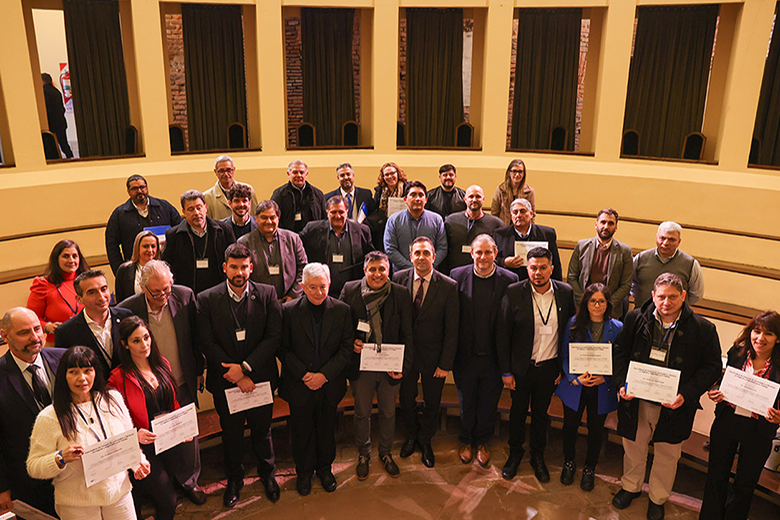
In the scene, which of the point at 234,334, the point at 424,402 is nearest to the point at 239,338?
the point at 234,334

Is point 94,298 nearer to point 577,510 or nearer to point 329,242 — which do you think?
point 329,242

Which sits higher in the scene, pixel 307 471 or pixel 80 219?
pixel 80 219

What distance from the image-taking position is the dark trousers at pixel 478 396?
3.92 metres

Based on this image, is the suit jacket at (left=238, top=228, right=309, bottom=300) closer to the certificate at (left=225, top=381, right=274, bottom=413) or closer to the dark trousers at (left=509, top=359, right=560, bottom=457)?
the certificate at (left=225, top=381, right=274, bottom=413)

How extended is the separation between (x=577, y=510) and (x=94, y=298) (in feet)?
10.8

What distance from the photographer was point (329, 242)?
14.6 feet

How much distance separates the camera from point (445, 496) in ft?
12.8

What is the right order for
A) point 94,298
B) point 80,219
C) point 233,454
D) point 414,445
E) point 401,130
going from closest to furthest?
point 94,298
point 233,454
point 414,445
point 80,219
point 401,130

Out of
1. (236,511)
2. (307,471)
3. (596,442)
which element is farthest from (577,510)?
(236,511)

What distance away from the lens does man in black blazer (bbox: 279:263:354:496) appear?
11.7 ft

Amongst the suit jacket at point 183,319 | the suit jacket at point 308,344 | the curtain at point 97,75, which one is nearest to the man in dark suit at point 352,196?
the suit jacket at point 308,344

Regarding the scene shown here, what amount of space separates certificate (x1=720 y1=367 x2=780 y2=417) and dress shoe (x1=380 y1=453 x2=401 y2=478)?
2183 mm

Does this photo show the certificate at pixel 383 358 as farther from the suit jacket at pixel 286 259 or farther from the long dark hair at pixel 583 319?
the long dark hair at pixel 583 319

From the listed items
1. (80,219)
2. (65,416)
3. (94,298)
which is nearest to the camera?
(65,416)
